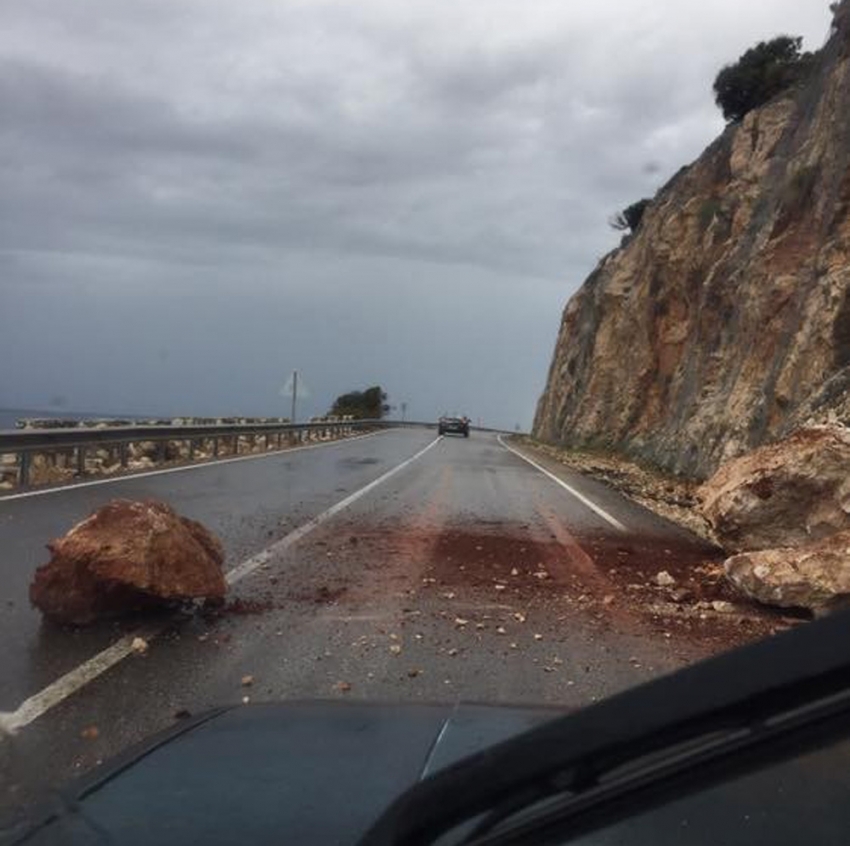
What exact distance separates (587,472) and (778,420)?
8275 millimetres

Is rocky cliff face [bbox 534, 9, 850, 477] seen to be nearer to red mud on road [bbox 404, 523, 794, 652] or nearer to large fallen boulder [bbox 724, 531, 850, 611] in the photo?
red mud on road [bbox 404, 523, 794, 652]

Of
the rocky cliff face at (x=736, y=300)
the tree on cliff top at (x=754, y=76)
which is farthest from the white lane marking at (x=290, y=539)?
the tree on cliff top at (x=754, y=76)

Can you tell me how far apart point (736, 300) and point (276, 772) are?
28.7m

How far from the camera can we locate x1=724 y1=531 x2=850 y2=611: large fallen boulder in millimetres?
8062

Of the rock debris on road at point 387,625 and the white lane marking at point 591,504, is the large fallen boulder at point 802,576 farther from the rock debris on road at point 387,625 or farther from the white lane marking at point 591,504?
the white lane marking at point 591,504

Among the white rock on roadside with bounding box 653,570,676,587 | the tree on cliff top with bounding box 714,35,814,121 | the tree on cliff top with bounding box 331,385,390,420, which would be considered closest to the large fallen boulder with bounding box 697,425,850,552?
the white rock on roadside with bounding box 653,570,676,587

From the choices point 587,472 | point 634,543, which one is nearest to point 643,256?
point 587,472

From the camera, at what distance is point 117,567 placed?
7.41 meters

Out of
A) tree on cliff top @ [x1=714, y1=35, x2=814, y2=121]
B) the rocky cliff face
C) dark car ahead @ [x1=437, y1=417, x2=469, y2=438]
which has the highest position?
tree on cliff top @ [x1=714, y1=35, x2=814, y2=121]

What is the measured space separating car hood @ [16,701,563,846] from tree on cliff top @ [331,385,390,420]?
78.6m

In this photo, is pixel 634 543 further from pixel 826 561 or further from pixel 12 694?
pixel 12 694

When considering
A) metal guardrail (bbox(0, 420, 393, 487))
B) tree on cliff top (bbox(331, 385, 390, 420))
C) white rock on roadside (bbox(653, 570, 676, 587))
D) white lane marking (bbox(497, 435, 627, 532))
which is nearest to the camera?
white rock on roadside (bbox(653, 570, 676, 587))

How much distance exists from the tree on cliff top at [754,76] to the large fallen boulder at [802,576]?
117ft

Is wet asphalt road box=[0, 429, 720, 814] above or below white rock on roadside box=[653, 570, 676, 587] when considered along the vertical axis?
below
